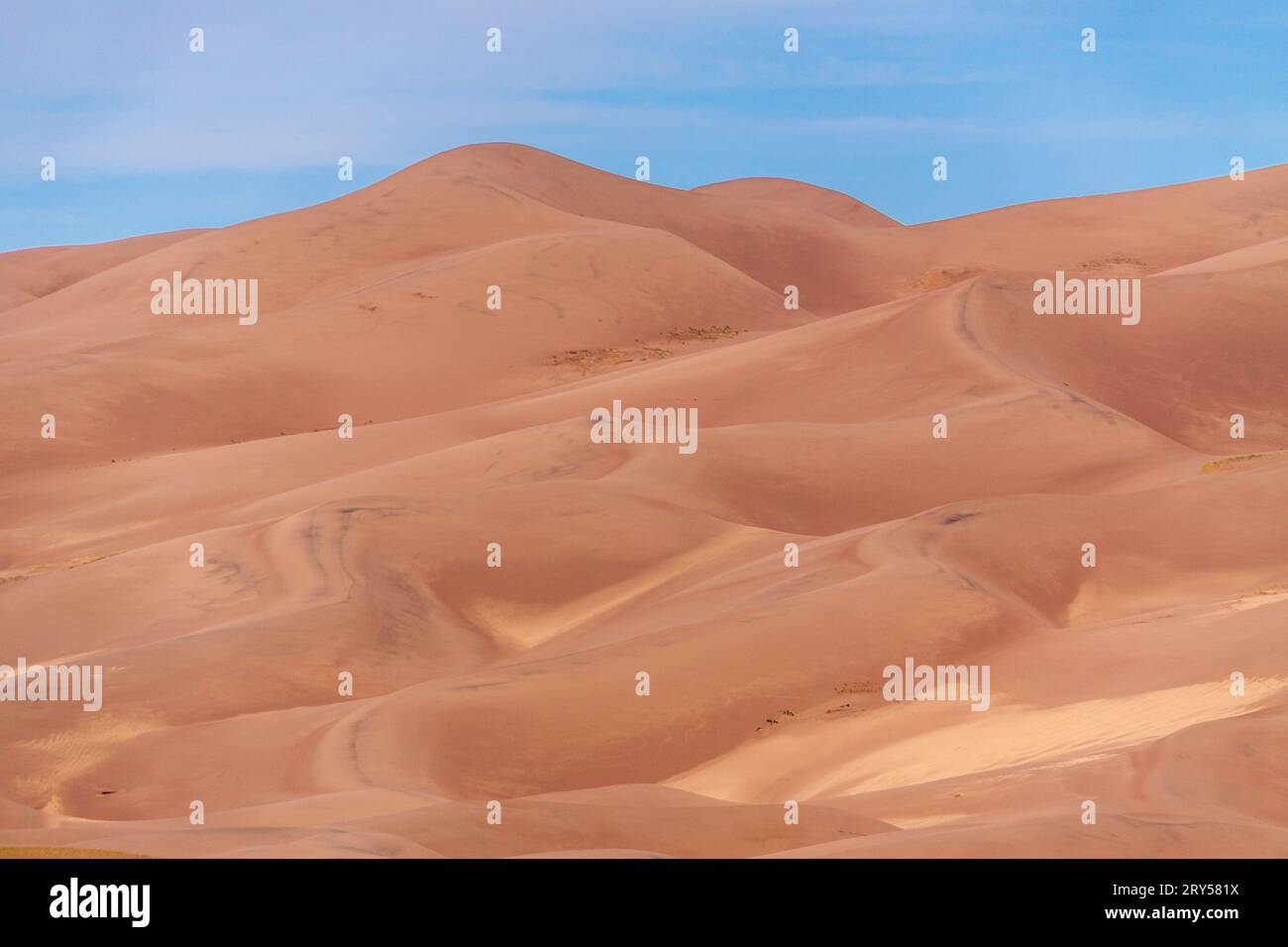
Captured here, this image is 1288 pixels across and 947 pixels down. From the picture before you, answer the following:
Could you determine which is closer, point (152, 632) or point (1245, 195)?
point (152, 632)

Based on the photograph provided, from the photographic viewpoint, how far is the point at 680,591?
18.0 m

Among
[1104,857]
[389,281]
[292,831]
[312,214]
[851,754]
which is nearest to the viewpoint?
[1104,857]

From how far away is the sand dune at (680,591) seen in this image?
991cm

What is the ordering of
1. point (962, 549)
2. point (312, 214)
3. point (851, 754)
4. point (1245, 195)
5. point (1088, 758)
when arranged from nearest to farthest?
point (1088, 758) < point (851, 754) < point (962, 549) < point (312, 214) < point (1245, 195)

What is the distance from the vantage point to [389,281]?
48125 mm

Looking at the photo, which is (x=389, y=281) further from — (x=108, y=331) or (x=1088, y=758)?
(x=1088, y=758)

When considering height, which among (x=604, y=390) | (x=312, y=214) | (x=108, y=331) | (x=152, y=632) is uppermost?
(x=312, y=214)

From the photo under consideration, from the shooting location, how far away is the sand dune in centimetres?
991

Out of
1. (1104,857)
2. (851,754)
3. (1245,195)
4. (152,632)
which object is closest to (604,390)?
(152,632)

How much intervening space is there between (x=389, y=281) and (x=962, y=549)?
33.7 meters

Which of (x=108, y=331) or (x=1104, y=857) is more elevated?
(x=108, y=331)

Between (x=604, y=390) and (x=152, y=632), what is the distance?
1703 centimetres

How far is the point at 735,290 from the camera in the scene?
4962cm
